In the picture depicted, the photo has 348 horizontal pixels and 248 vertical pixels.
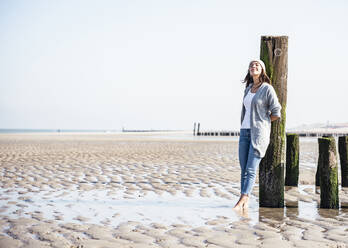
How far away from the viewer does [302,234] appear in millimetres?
4355

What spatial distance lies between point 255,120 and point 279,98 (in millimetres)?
617

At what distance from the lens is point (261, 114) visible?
544cm

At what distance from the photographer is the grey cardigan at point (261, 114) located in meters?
5.39

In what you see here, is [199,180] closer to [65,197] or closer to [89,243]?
[65,197]

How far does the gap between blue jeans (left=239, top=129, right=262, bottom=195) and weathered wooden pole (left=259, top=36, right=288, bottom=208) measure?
0.33m

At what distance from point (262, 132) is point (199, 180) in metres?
3.71

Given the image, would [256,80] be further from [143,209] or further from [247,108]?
[143,209]

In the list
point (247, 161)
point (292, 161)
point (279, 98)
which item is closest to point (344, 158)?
point (292, 161)

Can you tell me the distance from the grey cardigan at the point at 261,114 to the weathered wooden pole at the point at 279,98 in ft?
1.14

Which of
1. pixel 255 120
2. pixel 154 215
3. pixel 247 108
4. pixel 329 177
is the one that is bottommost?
pixel 154 215

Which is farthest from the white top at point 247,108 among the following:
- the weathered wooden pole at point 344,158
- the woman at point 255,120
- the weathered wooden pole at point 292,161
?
the weathered wooden pole at point 344,158

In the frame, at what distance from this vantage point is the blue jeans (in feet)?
18.1

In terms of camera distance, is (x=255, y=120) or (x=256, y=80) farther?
(x=256, y=80)

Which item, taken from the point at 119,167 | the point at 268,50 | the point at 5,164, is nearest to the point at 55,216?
the point at 268,50
